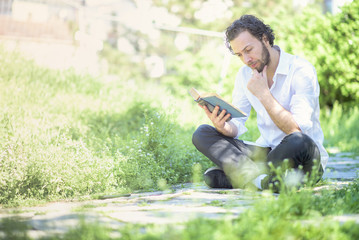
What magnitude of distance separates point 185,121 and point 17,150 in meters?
3.67

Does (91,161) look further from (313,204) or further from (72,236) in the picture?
(313,204)

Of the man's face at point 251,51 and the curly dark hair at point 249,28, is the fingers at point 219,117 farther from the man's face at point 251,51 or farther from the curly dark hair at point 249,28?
the curly dark hair at point 249,28

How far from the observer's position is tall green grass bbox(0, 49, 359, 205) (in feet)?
11.0

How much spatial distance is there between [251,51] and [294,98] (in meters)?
0.52

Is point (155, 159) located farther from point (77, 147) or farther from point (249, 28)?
point (249, 28)

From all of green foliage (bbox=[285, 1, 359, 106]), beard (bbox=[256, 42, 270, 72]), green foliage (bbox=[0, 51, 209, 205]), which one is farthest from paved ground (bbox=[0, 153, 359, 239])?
green foliage (bbox=[285, 1, 359, 106])

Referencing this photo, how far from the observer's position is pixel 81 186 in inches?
133

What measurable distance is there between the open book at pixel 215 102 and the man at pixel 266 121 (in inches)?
1.7

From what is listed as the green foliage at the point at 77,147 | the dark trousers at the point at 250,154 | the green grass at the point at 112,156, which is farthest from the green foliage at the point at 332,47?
the dark trousers at the point at 250,154

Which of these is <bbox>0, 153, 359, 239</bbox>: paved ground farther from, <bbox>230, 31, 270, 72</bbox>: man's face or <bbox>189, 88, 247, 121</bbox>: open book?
<bbox>230, 31, 270, 72</bbox>: man's face

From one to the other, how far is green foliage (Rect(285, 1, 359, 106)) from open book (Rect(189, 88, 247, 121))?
17.6ft

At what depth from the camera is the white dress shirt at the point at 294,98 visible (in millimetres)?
3170

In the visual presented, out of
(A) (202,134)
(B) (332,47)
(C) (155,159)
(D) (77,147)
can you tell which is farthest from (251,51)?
(B) (332,47)

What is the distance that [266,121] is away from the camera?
3.55m
